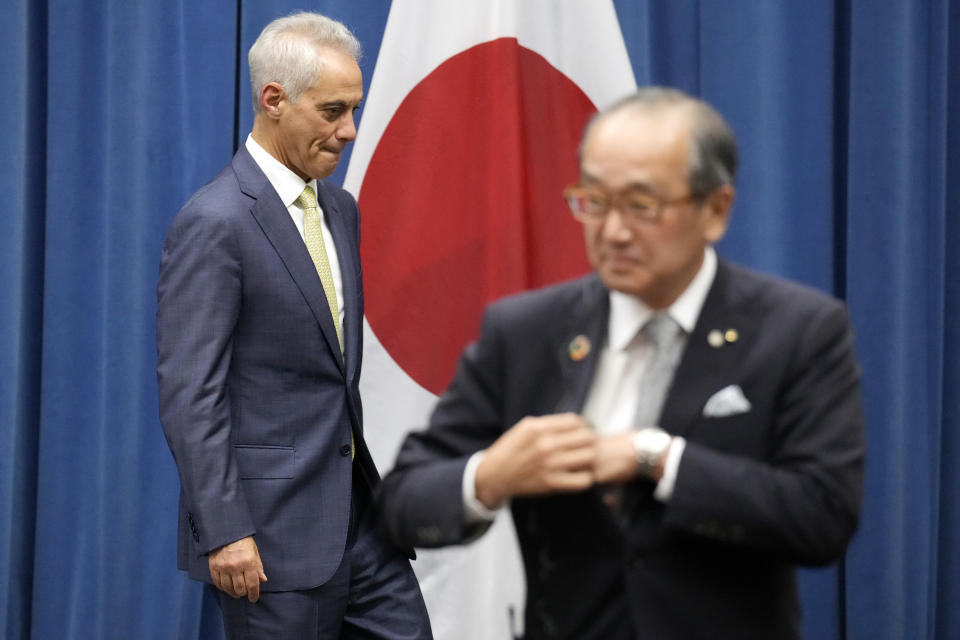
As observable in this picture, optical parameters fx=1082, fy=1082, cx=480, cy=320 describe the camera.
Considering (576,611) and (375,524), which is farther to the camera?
(375,524)

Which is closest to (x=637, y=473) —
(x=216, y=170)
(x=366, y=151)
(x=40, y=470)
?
(x=366, y=151)

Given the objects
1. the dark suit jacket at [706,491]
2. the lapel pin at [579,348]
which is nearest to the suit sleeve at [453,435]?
the dark suit jacket at [706,491]

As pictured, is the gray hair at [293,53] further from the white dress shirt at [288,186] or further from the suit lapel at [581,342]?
the suit lapel at [581,342]

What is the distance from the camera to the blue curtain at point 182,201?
3.05m

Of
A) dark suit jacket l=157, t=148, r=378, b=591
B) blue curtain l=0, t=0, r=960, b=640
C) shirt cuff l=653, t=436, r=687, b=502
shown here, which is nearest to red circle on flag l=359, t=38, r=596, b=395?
blue curtain l=0, t=0, r=960, b=640

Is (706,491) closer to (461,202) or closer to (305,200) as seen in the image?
(305,200)

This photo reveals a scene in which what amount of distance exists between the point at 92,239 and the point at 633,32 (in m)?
1.69

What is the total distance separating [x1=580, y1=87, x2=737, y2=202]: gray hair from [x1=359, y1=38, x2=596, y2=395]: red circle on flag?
1.74 m

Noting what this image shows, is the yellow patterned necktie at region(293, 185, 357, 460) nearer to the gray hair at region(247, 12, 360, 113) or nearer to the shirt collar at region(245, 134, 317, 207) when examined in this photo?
the shirt collar at region(245, 134, 317, 207)

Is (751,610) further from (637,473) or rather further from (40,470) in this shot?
(40,470)

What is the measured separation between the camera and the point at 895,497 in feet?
9.93

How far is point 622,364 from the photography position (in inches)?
51.8

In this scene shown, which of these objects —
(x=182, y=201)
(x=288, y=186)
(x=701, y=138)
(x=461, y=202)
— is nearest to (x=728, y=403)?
(x=701, y=138)

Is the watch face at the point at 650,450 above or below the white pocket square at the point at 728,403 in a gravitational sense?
below
